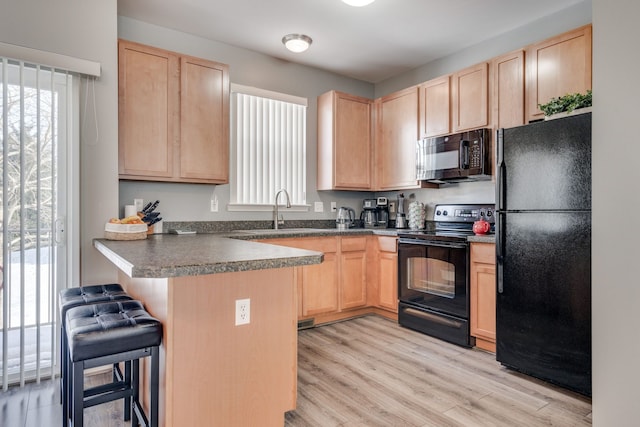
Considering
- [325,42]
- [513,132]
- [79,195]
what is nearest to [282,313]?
[79,195]

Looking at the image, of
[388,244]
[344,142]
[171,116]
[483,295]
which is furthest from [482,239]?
[171,116]

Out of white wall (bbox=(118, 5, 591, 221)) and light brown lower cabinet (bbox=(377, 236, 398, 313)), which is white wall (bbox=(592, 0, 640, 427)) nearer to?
white wall (bbox=(118, 5, 591, 221))

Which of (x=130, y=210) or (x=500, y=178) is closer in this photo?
(x=500, y=178)

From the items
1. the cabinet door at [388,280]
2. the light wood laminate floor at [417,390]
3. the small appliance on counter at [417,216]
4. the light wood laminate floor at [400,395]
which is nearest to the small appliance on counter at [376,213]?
the small appliance on counter at [417,216]

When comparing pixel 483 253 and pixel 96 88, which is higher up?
pixel 96 88

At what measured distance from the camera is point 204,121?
3.19m

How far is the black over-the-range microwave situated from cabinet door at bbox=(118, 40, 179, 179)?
2.31 m

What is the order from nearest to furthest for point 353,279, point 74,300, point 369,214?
point 74,300
point 353,279
point 369,214

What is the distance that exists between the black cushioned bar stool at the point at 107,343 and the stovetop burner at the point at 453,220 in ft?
7.95

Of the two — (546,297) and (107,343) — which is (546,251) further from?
(107,343)

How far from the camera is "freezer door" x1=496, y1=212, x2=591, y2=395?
2.21 m

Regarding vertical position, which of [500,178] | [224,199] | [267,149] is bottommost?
[224,199]

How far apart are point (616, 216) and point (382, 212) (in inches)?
113

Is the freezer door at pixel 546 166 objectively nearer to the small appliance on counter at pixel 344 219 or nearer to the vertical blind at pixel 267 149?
the small appliance on counter at pixel 344 219
